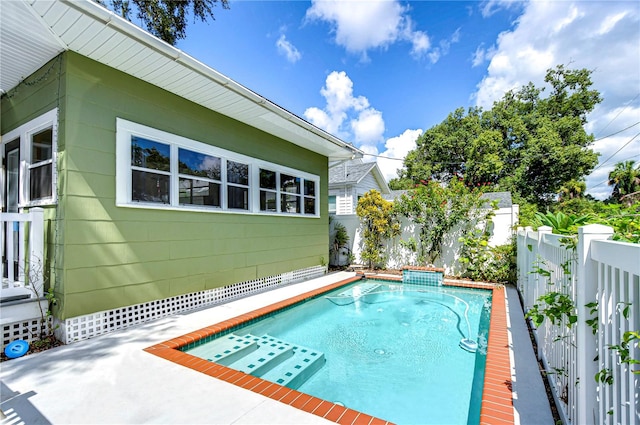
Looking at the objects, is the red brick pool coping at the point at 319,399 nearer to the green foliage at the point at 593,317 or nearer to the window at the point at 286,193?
the green foliage at the point at 593,317

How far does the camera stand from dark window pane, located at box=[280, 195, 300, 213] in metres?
8.00

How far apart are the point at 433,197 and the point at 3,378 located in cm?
941

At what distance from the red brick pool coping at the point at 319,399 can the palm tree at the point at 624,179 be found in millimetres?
26209

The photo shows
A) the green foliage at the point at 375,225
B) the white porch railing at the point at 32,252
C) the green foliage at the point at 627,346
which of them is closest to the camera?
the green foliage at the point at 627,346

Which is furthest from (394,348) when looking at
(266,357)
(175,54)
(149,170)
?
(175,54)

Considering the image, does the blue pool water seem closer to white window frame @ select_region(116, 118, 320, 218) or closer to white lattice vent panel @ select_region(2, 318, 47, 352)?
white lattice vent panel @ select_region(2, 318, 47, 352)

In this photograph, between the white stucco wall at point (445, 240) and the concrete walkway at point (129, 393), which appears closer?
the concrete walkway at point (129, 393)

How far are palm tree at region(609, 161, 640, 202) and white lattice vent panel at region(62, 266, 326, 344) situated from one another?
90.1ft

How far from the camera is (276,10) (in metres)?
9.07

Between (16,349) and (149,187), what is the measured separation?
263cm

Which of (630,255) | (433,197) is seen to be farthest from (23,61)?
(433,197)

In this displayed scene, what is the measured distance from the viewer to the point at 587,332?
1660 mm

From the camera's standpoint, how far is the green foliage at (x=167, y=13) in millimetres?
8156

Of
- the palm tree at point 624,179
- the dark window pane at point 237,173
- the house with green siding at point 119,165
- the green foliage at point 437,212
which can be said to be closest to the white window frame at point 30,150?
the house with green siding at point 119,165
